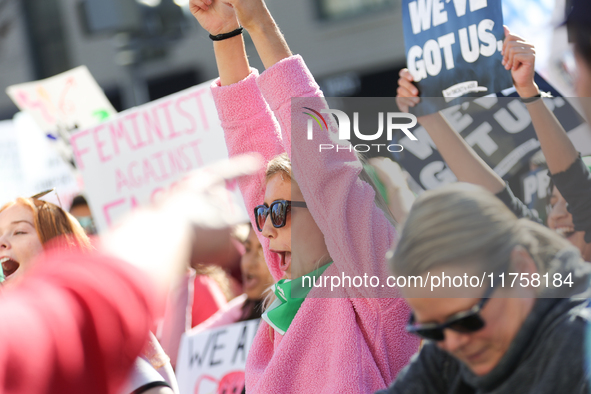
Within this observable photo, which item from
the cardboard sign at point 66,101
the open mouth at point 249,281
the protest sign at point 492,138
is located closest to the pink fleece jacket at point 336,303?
the protest sign at point 492,138

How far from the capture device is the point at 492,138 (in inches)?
48.5

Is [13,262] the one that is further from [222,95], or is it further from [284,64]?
[284,64]

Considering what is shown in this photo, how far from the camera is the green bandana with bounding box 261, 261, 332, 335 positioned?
1.67 meters

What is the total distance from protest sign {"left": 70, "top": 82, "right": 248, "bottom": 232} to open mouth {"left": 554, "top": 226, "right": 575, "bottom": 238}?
248 cm

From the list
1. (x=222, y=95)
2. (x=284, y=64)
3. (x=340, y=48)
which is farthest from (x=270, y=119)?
(x=340, y=48)

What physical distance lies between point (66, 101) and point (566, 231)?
364cm

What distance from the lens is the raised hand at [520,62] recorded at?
1389 mm

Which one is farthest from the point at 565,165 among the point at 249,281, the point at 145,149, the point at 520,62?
the point at 145,149

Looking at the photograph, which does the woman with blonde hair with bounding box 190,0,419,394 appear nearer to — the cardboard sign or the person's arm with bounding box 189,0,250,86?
the person's arm with bounding box 189,0,250,86

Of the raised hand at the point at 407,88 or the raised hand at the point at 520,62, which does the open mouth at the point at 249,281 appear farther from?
the raised hand at the point at 520,62

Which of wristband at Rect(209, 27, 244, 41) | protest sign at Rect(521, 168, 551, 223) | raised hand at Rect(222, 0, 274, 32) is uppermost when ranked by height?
raised hand at Rect(222, 0, 274, 32)

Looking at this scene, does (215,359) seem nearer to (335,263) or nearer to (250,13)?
(335,263)

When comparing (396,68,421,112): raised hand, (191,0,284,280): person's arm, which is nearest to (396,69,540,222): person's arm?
(396,68,421,112): raised hand

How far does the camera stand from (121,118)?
3.62 m
